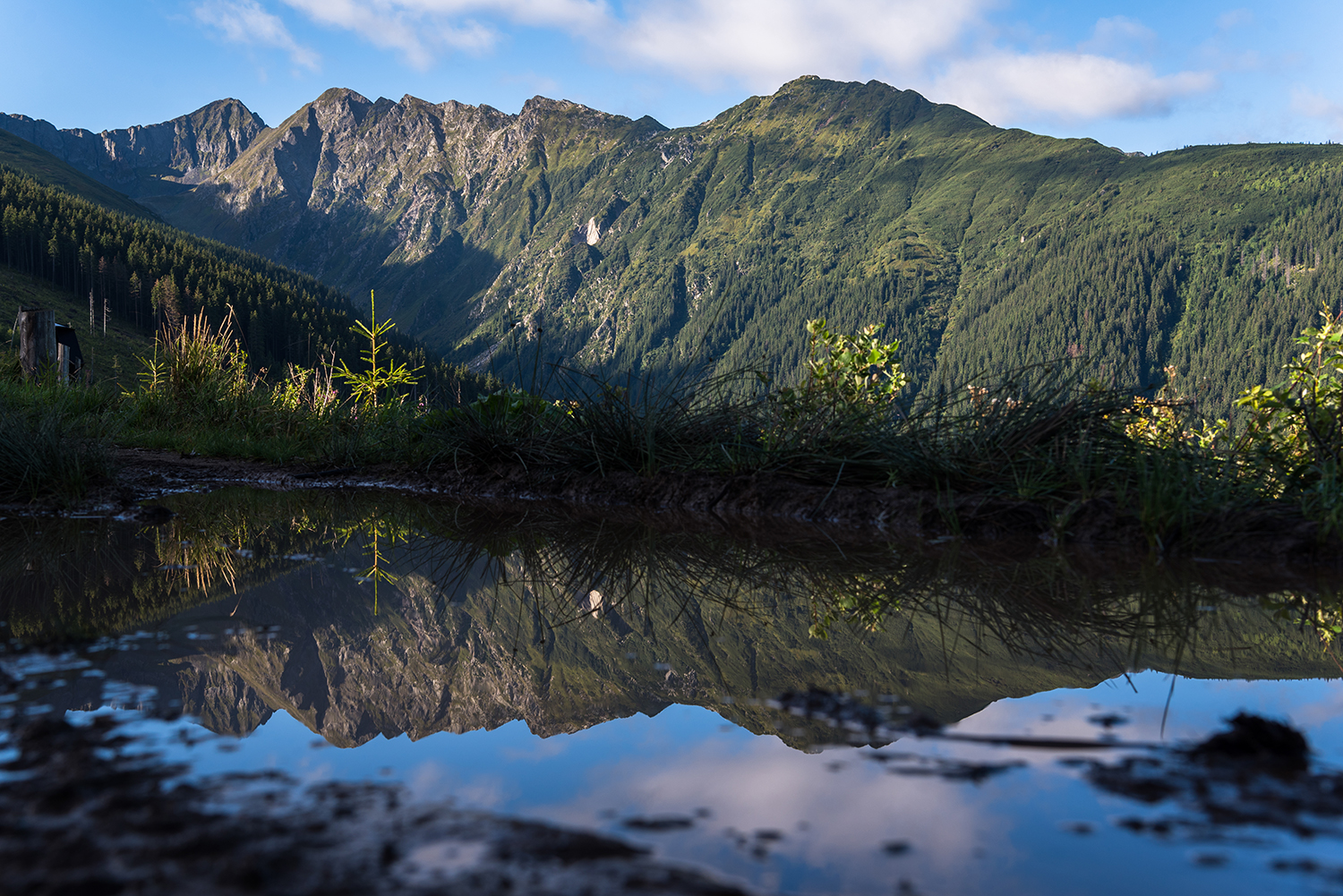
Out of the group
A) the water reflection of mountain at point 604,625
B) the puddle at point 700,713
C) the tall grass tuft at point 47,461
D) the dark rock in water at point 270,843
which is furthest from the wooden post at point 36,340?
the dark rock in water at point 270,843

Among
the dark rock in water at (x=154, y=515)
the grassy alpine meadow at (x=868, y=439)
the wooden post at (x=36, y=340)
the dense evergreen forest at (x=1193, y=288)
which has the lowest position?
the dark rock in water at (x=154, y=515)

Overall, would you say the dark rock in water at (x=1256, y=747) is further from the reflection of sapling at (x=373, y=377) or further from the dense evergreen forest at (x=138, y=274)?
the dense evergreen forest at (x=138, y=274)

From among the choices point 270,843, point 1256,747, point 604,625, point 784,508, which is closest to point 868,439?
point 784,508

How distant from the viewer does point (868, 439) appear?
4871mm

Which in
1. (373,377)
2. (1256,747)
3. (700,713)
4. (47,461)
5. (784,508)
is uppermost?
(373,377)

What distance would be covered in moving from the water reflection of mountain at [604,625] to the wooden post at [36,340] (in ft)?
28.4

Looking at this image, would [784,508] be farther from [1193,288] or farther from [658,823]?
[1193,288]

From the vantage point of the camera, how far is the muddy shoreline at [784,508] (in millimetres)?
3430

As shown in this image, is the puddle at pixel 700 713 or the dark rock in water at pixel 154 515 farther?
the dark rock in water at pixel 154 515

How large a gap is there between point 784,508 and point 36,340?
1091 cm

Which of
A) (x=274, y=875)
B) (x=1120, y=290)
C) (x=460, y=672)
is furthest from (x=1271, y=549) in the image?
(x=1120, y=290)

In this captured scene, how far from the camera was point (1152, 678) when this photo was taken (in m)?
1.96

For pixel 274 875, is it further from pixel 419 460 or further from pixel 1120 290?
pixel 1120 290

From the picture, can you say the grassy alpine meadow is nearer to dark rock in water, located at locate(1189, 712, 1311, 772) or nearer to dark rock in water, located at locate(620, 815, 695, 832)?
dark rock in water, located at locate(1189, 712, 1311, 772)
